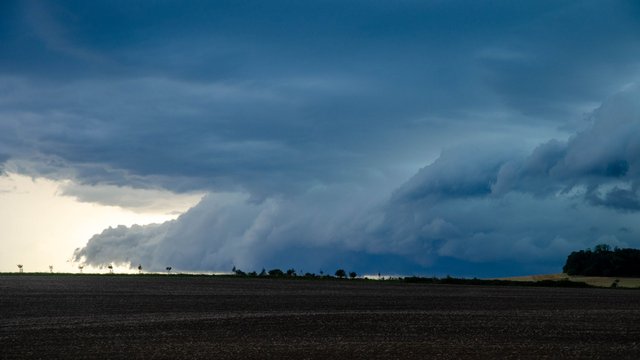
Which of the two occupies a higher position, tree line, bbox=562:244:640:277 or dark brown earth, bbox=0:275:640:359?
tree line, bbox=562:244:640:277

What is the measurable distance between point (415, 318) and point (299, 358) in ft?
60.3

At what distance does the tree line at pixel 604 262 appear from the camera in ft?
506

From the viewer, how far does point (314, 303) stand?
5647 centimetres

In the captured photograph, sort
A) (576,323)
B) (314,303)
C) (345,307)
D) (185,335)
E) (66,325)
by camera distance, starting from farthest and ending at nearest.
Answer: (314,303)
(345,307)
(576,323)
(66,325)
(185,335)

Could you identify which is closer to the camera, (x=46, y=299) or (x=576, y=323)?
(x=576, y=323)

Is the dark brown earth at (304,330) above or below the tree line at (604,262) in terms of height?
below

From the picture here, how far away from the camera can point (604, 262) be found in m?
157

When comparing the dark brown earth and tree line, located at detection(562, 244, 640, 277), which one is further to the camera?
tree line, located at detection(562, 244, 640, 277)

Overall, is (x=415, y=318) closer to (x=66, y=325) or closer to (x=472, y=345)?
(x=472, y=345)

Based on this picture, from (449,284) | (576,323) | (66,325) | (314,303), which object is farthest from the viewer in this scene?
(449,284)

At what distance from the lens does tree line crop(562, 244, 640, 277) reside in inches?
6073

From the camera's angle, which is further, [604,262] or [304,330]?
[604,262]

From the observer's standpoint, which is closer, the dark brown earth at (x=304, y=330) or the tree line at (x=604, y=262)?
the dark brown earth at (x=304, y=330)

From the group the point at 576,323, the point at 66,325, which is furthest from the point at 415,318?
the point at 66,325
